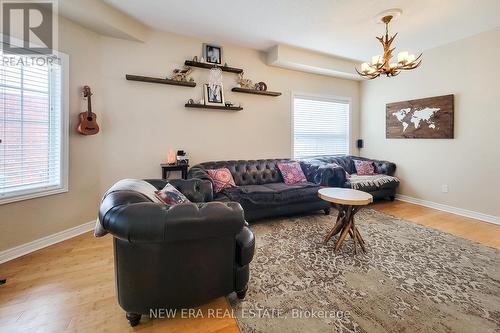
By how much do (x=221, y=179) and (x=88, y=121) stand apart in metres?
1.89

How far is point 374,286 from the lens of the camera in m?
1.90

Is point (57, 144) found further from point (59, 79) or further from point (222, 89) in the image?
point (222, 89)

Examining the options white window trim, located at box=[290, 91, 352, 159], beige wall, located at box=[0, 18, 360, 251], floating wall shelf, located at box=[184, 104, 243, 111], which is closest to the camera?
beige wall, located at box=[0, 18, 360, 251]

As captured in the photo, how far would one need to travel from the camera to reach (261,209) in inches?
128

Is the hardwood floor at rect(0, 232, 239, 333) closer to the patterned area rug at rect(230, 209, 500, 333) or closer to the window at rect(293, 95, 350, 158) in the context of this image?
the patterned area rug at rect(230, 209, 500, 333)

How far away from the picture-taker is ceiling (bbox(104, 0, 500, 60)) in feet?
9.12

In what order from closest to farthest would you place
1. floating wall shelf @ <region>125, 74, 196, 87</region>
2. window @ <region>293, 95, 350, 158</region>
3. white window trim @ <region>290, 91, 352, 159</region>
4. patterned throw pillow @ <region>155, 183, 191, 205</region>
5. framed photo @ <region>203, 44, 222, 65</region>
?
patterned throw pillow @ <region>155, 183, 191, 205</region>, floating wall shelf @ <region>125, 74, 196, 87</region>, framed photo @ <region>203, 44, 222, 65</region>, white window trim @ <region>290, 91, 352, 159</region>, window @ <region>293, 95, 350, 158</region>

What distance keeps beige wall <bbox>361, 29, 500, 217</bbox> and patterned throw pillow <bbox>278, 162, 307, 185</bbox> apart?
7.68ft

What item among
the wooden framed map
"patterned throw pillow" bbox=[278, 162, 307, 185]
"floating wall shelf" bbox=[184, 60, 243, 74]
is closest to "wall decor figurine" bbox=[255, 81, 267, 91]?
"floating wall shelf" bbox=[184, 60, 243, 74]

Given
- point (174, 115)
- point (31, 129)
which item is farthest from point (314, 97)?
point (31, 129)

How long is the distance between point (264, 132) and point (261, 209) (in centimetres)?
175

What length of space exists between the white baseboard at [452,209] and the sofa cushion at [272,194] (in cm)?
236

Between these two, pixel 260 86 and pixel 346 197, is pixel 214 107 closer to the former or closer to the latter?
pixel 260 86

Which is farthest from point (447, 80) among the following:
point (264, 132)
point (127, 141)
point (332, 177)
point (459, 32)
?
point (127, 141)
